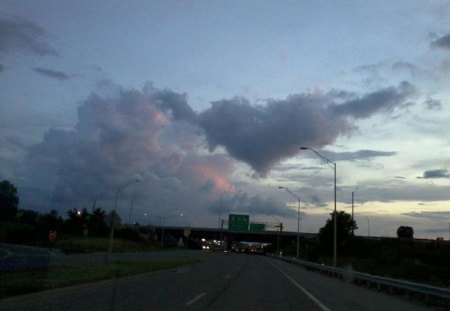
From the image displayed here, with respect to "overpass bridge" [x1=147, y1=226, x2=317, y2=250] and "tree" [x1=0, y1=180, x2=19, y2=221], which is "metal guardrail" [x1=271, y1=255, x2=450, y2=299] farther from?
"overpass bridge" [x1=147, y1=226, x2=317, y2=250]

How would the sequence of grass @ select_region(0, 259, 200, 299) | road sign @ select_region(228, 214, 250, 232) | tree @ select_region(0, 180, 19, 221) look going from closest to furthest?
grass @ select_region(0, 259, 200, 299) → road sign @ select_region(228, 214, 250, 232) → tree @ select_region(0, 180, 19, 221)

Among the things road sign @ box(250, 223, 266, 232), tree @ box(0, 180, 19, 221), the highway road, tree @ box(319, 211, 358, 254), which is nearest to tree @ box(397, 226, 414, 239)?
road sign @ box(250, 223, 266, 232)

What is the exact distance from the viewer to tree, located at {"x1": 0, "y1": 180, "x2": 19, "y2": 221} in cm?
12625

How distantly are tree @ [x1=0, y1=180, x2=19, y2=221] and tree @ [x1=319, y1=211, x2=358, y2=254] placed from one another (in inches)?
2898

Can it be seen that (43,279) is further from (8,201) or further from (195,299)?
(8,201)

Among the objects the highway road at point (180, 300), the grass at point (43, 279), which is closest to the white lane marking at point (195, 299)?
the highway road at point (180, 300)

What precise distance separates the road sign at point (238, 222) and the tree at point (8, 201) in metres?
53.8

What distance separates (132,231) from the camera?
117 meters

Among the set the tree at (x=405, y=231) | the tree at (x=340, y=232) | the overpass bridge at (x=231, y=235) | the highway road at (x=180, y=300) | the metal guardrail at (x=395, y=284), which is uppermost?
the tree at (x=405, y=231)

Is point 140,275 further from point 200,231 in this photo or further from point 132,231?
point 200,231

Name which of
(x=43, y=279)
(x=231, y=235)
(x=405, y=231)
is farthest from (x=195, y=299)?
(x=231, y=235)

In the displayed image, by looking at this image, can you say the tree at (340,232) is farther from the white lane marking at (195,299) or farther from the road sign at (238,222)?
the white lane marking at (195,299)

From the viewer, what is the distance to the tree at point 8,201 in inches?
4970

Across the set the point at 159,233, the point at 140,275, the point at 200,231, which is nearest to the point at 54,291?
the point at 140,275
